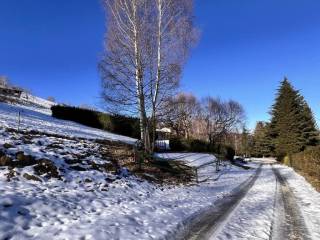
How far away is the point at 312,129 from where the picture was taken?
163 feet

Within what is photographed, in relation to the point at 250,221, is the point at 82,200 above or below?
above

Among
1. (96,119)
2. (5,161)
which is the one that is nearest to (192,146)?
(96,119)

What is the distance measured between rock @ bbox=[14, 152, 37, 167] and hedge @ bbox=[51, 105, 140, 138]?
2144cm

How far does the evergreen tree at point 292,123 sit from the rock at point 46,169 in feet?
131

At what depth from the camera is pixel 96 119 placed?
3422 centimetres

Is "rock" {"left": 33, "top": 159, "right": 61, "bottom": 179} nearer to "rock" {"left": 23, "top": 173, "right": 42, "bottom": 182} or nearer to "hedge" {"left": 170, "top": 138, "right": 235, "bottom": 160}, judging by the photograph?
"rock" {"left": 23, "top": 173, "right": 42, "bottom": 182}

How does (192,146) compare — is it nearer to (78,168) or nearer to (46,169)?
(78,168)

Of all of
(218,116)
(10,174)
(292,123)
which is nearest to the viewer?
(10,174)

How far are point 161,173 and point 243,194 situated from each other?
14.4ft

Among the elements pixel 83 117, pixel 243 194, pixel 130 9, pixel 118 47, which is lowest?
pixel 243 194

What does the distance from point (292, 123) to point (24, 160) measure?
1735 inches

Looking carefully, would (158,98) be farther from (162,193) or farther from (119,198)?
(119,198)

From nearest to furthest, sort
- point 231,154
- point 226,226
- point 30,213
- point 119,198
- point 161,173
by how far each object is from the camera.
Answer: point 30,213 → point 226,226 → point 119,198 → point 161,173 → point 231,154

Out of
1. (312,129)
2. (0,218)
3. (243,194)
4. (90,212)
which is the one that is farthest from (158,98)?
(312,129)
